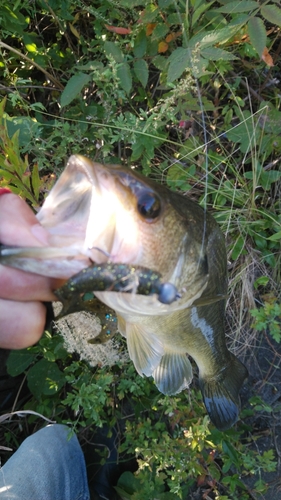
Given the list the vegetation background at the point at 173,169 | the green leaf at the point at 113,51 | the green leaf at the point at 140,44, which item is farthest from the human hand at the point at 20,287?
the green leaf at the point at 140,44

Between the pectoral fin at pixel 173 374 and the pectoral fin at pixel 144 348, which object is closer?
the pectoral fin at pixel 144 348

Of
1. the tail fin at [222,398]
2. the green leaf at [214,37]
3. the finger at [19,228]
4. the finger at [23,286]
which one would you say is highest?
the finger at [19,228]

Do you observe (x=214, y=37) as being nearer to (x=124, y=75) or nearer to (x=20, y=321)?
(x=124, y=75)

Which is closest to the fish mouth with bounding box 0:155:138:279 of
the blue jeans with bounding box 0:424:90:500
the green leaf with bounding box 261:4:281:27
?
the green leaf with bounding box 261:4:281:27

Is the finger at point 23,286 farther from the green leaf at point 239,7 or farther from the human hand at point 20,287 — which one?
the green leaf at point 239,7

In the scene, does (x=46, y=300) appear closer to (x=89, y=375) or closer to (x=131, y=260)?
(x=131, y=260)

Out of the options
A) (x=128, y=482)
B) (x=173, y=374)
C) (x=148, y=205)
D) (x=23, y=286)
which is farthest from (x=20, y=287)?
(x=128, y=482)

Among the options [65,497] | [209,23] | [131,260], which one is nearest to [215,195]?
[209,23]

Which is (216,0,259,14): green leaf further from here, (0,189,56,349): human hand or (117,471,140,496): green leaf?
(117,471,140,496): green leaf
